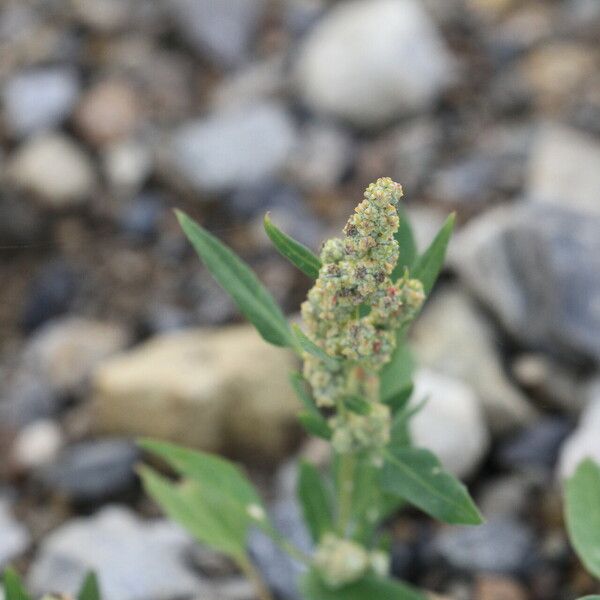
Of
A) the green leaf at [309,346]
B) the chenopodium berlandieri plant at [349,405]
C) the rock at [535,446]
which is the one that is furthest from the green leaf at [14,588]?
the rock at [535,446]

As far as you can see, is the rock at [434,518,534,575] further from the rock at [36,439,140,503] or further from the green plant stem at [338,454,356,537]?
the rock at [36,439,140,503]

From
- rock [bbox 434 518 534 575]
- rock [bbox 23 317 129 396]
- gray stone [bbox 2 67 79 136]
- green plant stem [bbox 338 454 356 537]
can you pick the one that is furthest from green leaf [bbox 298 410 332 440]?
gray stone [bbox 2 67 79 136]

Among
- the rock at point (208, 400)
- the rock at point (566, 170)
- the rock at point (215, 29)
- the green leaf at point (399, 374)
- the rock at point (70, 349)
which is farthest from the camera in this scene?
the rock at point (215, 29)

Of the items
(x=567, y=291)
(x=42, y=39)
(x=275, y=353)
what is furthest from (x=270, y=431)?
(x=42, y=39)

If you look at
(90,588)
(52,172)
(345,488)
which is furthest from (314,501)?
(52,172)

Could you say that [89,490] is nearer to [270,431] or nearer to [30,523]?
[30,523]

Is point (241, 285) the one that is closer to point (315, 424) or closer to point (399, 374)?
point (315, 424)

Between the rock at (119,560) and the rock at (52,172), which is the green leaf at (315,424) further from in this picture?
the rock at (52,172)
